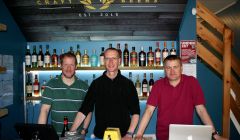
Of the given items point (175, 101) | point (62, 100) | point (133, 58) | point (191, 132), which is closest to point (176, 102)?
point (175, 101)

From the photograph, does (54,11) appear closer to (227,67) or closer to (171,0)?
(171,0)

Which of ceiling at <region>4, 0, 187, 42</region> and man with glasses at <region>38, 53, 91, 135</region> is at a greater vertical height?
ceiling at <region>4, 0, 187, 42</region>

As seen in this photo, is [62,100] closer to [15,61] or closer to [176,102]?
[176,102]

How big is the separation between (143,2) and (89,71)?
1.44 meters

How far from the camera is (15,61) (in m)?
3.80

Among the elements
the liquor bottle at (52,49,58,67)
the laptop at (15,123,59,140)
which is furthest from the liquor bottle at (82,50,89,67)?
the laptop at (15,123,59,140)

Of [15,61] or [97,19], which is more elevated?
[97,19]

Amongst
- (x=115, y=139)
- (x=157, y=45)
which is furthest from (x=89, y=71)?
(x=115, y=139)

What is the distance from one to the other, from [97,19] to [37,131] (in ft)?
8.02

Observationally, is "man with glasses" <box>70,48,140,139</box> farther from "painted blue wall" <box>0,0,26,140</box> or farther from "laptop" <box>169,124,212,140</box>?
"painted blue wall" <box>0,0,26,140</box>

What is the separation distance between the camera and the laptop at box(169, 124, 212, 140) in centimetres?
167

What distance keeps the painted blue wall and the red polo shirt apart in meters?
2.22

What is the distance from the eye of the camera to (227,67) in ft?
11.4

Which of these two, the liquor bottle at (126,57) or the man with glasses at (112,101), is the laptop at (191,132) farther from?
the liquor bottle at (126,57)
